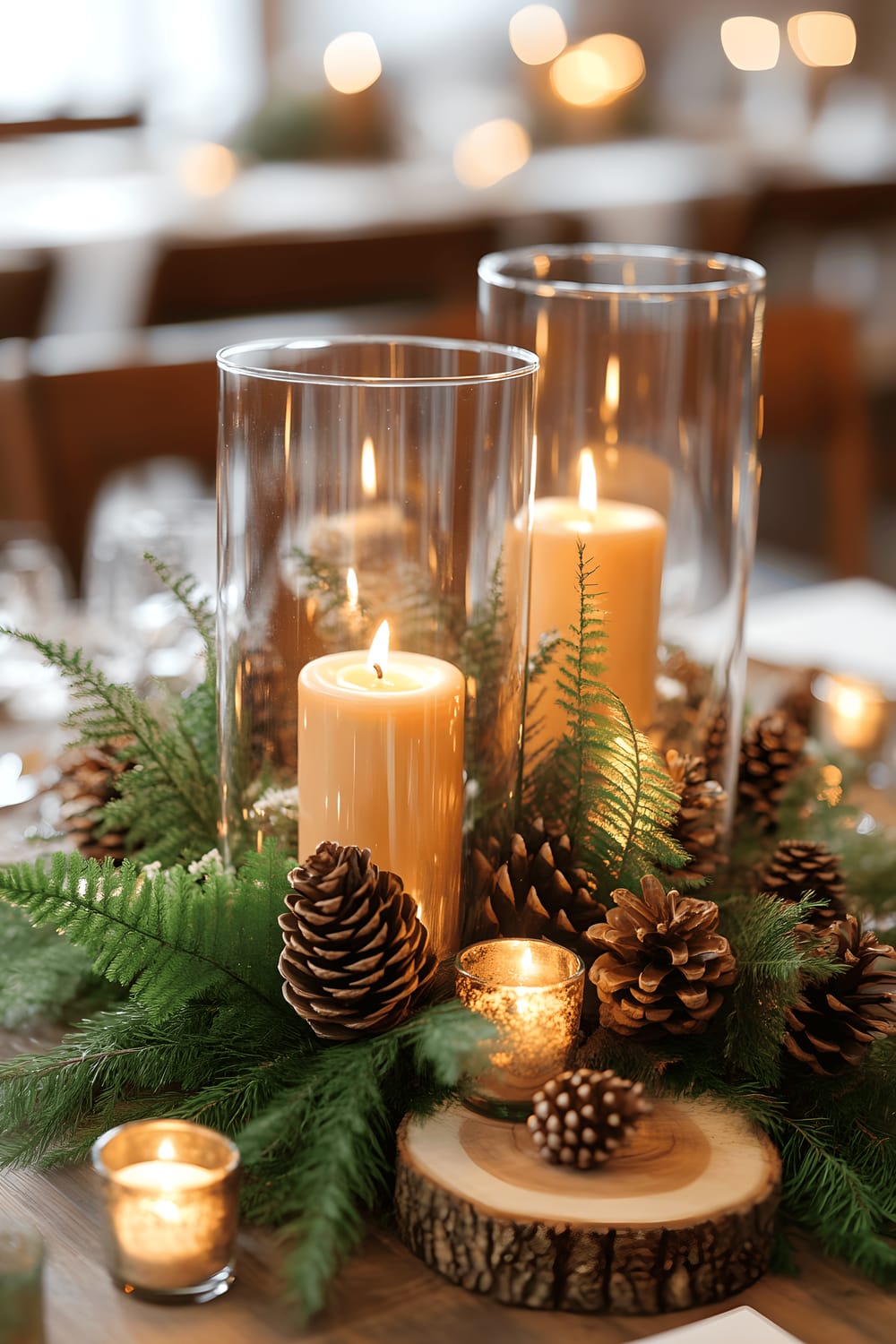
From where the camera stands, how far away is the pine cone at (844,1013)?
51 centimetres

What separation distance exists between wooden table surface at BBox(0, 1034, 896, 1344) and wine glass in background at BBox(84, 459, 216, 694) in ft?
1.42

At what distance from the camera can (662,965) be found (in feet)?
1.69

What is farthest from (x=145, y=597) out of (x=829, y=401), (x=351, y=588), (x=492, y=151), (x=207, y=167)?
(x=492, y=151)

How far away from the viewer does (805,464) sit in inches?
132

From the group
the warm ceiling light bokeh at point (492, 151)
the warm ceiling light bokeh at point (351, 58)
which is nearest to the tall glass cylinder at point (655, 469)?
the warm ceiling light bokeh at point (492, 151)

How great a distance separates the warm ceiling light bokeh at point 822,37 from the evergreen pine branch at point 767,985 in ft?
16.6

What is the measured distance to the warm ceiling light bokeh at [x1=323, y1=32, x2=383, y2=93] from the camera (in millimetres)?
4738

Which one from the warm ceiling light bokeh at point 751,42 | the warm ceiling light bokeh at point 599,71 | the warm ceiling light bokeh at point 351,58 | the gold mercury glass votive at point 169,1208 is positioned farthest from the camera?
the warm ceiling light bokeh at point 751,42

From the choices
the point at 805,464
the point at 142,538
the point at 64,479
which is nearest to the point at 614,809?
the point at 142,538

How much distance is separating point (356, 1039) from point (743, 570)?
289 mm

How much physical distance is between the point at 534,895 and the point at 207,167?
159 inches

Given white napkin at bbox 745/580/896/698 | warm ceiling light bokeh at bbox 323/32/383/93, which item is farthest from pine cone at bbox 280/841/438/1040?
warm ceiling light bokeh at bbox 323/32/383/93

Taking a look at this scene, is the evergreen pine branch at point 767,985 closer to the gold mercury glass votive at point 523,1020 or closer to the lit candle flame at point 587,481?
the gold mercury glass votive at point 523,1020

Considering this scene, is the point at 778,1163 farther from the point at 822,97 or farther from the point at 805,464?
the point at 822,97
